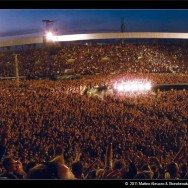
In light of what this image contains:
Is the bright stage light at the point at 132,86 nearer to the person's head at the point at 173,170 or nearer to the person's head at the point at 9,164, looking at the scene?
the person's head at the point at 173,170

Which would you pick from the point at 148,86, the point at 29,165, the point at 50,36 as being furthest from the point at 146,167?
→ the point at 50,36

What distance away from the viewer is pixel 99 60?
9438 millimetres

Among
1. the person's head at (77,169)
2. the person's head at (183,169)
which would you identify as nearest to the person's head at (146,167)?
the person's head at (183,169)

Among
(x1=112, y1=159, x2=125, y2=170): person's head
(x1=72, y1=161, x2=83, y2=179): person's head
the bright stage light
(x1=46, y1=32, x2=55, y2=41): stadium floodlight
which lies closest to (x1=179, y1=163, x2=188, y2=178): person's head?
(x1=112, y1=159, x2=125, y2=170): person's head

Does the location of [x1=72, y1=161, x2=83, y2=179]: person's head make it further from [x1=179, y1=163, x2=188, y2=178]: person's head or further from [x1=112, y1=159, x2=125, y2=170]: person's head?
[x1=179, y1=163, x2=188, y2=178]: person's head

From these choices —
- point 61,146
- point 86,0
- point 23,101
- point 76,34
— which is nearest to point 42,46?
point 76,34

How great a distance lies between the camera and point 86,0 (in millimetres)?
6391

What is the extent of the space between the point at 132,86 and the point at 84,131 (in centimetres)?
211

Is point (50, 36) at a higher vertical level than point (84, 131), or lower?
higher

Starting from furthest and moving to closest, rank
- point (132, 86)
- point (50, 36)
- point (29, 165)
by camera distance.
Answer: point (132, 86) → point (50, 36) → point (29, 165)

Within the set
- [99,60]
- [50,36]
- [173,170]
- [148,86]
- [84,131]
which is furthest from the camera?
[99,60]

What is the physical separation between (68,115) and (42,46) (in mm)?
2113

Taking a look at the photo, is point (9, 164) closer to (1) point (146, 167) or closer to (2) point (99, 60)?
(1) point (146, 167)

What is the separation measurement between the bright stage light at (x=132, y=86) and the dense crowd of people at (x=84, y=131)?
222mm
